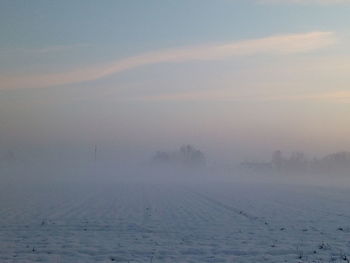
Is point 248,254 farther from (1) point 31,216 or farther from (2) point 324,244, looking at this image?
(1) point 31,216

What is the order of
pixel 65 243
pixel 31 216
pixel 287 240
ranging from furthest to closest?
1. pixel 31 216
2. pixel 287 240
3. pixel 65 243

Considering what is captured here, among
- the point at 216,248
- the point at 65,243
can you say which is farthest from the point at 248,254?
the point at 65,243

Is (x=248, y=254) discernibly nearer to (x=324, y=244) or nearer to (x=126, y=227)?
(x=324, y=244)

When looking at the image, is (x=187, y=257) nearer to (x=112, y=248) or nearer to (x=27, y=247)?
(x=112, y=248)

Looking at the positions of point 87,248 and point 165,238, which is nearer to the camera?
point 87,248

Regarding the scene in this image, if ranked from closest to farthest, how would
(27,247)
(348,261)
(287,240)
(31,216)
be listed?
(348,261) < (27,247) < (287,240) < (31,216)

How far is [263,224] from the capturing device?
2508cm

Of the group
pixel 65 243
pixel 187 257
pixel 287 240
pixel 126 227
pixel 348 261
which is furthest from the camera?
pixel 126 227

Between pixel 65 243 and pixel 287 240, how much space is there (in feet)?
30.7

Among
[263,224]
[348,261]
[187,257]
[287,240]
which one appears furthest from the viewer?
[263,224]

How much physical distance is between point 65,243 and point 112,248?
225 centimetres

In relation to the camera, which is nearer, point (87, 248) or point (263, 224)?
point (87, 248)

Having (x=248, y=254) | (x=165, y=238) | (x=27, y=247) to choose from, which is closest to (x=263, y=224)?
(x=165, y=238)

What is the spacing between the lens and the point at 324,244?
1783 cm
